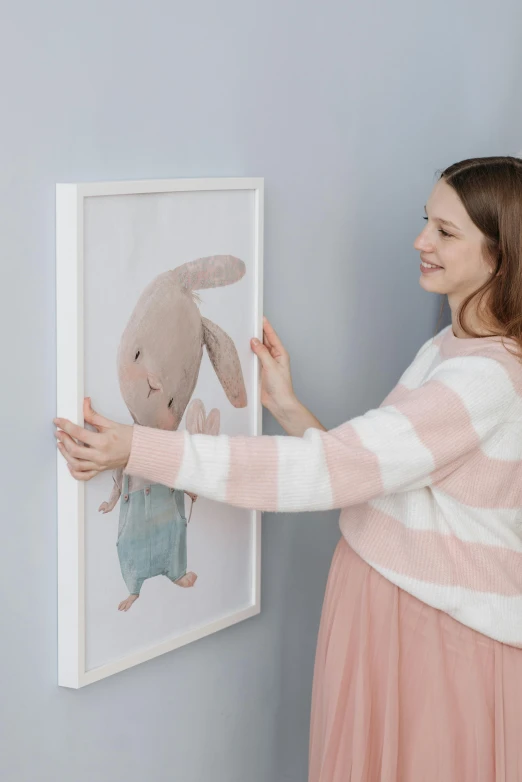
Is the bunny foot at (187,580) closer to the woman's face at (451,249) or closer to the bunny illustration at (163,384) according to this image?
the bunny illustration at (163,384)

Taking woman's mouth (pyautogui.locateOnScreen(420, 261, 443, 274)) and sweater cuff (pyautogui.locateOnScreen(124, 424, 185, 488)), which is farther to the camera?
woman's mouth (pyautogui.locateOnScreen(420, 261, 443, 274))

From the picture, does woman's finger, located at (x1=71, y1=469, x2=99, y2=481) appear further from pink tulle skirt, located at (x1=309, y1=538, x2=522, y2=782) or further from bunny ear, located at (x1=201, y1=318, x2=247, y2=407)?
pink tulle skirt, located at (x1=309, y1=538, x2=522, y2=782)

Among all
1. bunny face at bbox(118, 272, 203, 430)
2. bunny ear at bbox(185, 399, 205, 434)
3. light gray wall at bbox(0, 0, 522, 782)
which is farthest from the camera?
bunny ear at bbox(185, 399, 205, 434)

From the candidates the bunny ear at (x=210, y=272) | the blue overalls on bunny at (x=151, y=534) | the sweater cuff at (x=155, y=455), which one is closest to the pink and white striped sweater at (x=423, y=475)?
the sweater cuff at (x=155, y=455)

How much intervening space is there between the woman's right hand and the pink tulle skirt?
0.24 m

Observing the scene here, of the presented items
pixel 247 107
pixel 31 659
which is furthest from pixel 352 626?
pixel 247 107

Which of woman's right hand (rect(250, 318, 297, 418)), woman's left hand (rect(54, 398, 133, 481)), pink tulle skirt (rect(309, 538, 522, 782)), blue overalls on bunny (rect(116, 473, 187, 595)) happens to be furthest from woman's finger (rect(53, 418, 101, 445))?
→ pink tulle skirt (rect(309, 538, 522, 782))

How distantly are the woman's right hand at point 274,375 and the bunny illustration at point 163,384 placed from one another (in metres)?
0.09

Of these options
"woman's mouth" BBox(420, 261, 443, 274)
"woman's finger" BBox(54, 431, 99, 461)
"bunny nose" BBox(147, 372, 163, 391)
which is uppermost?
"woman's mouth" BBox(420, 261, 443, 274)

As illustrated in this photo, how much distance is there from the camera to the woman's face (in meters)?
1.35

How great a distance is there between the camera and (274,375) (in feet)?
4.70

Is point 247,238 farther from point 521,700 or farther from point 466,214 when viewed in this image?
point 521,700

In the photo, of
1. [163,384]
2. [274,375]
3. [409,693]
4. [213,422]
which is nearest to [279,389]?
[274,375]

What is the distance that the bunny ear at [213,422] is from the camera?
1345 mm
